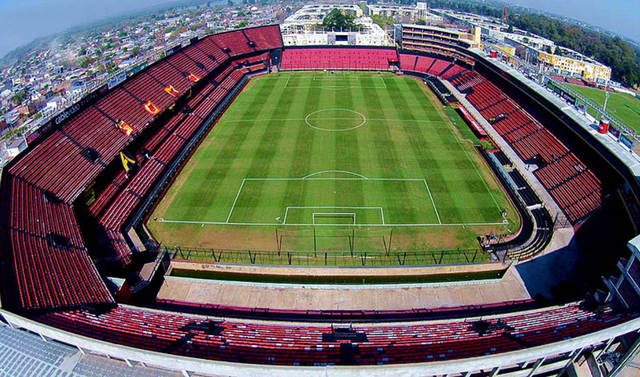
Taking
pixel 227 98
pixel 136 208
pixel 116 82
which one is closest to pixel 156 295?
pixel 136 208

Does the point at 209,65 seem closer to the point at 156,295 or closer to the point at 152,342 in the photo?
the point at 156,295

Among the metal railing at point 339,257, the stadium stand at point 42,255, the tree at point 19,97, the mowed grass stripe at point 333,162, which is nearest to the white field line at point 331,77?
the mowed grass stripe at point 333,162

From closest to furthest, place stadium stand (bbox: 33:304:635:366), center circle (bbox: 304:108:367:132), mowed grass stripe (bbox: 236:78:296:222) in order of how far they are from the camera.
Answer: stadium stand (bbox: 33:304:635:366)
mowed grass stripe (bbox: 236:78:296:222)
center circle (bbox: 304:108:367:132)

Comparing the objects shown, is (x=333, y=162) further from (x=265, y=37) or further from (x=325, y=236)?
(x=265, y=37)

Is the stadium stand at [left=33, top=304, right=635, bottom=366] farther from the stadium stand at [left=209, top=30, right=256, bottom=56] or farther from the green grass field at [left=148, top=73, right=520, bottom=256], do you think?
the stadium stand at [left=209, top=30, right=256, bottom=56]

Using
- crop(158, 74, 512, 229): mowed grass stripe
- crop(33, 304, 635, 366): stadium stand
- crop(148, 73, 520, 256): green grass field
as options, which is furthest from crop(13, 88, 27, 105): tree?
crop(33, 304, 635, 366): stadium stand

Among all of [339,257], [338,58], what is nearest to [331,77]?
[338,58]
